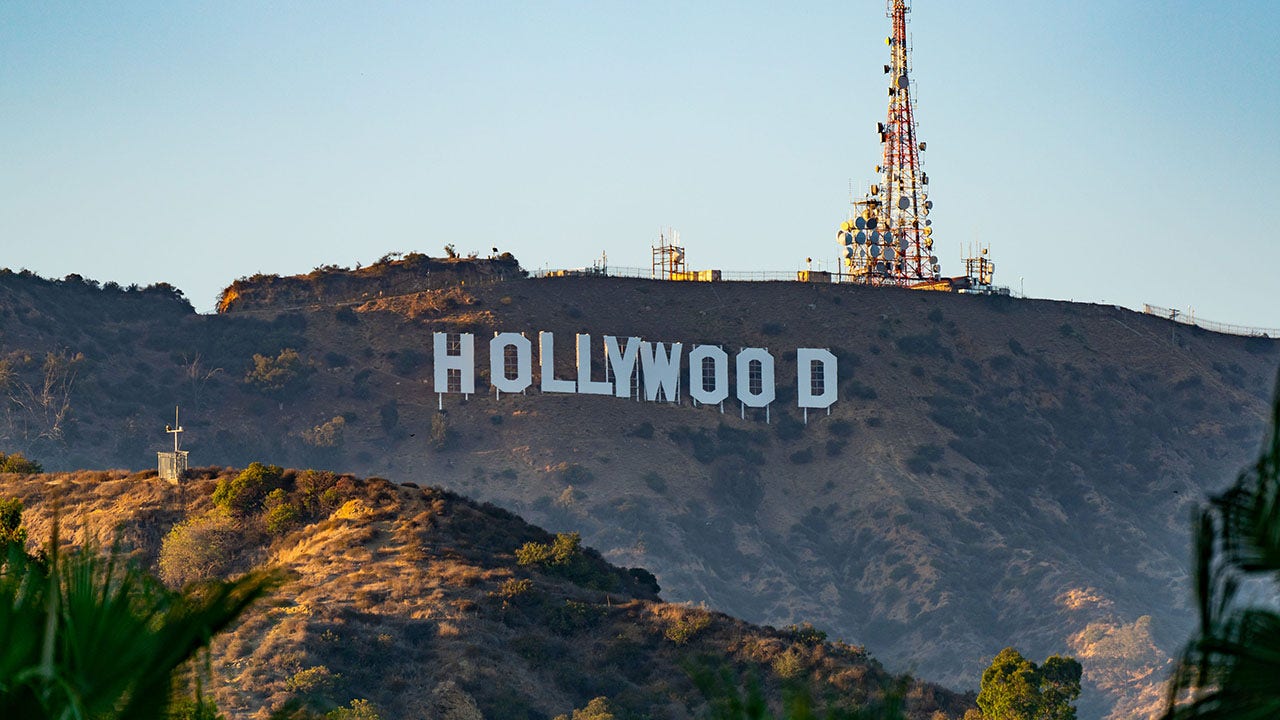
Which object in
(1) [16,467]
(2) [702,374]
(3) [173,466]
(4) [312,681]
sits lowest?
(4) [312,681]

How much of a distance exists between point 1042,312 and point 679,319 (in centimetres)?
3050

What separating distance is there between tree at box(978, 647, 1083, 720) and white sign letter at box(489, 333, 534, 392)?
1783 inches

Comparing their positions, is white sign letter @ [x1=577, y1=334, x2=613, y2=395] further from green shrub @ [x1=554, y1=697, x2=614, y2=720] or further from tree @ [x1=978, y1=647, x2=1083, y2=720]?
green shrub @ [x1=554, y1=697, x2=614, y2=720]

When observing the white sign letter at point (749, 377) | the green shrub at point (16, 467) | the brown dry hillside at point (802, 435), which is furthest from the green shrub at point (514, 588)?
the white sign letter at point (749, 377)

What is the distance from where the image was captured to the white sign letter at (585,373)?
104188 millimetres

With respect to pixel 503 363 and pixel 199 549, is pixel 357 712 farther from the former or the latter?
pixel 503 363

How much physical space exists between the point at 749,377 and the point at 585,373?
16.6 m

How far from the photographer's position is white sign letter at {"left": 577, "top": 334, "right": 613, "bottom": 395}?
104 metres

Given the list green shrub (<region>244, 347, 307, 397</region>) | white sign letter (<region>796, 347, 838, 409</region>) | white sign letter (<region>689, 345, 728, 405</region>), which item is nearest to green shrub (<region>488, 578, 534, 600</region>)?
white sign letter (<region>689, 345, 728, 405</region>)

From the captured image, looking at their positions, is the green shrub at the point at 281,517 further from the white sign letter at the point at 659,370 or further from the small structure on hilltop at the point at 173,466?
the white sign letter at the point at 659,370

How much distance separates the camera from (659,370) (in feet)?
354

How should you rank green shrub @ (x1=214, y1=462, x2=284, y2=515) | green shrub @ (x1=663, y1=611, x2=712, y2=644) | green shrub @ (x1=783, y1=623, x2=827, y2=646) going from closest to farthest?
green shrub @ (x1=663, y1=611, x2=712, y2=644) → green shrub @ (x1=783, y1=623, x2=827, y2=646) → green shrub @ (x1=214, y1=462, x2=284, y2=515)

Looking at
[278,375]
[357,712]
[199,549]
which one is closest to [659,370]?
[278,375]

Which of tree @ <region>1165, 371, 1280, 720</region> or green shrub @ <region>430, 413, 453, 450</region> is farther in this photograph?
green shrub @ <region>430, 413, 453, 450</region>
